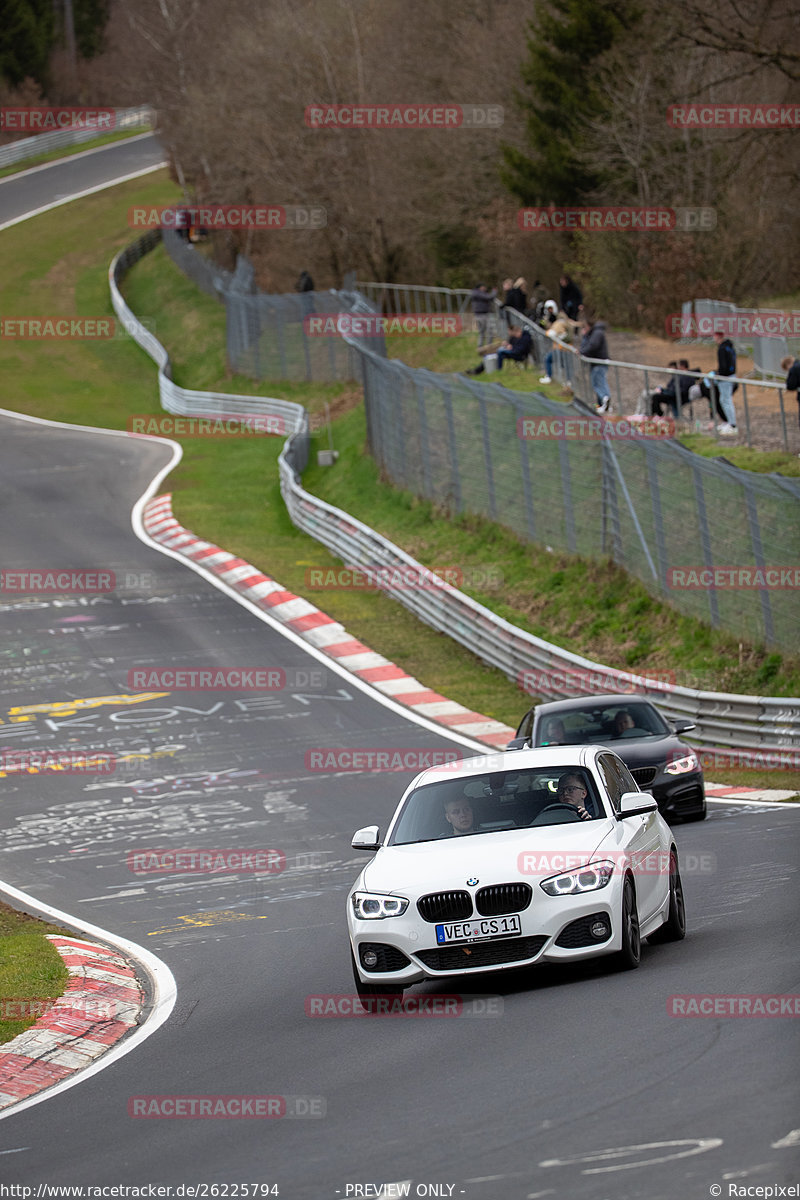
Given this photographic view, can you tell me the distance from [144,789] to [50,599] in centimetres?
1181

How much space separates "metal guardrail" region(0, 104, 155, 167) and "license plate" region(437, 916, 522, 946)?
272ft

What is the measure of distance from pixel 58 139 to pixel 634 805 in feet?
300

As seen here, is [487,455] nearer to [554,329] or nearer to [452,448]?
[452,448]

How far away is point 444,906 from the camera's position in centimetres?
919

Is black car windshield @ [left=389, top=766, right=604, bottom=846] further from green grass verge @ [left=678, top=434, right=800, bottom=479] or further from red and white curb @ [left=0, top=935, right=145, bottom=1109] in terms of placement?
green grass verge @ [left=678, top=434, right=800, bottom=479]

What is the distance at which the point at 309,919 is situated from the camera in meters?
13.2

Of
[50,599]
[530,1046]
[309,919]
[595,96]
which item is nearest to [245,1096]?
[530,1046]

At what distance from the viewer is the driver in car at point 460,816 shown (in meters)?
10.0

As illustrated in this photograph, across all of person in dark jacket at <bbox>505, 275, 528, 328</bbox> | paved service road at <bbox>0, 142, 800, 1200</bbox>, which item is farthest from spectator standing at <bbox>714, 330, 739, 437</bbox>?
person in dark jacket at <bbox>505, 275, 528, 328</bbox>

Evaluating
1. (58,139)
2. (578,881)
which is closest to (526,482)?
(578,881)

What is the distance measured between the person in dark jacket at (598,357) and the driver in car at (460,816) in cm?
1959

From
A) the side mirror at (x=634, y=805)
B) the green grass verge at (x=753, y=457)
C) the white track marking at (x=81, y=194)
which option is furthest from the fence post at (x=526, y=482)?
the white track marking at (x=81, y=194)

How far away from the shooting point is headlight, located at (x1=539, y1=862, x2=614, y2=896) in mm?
9078

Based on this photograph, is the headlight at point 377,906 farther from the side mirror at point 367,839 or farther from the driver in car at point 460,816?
the driver in car at point 460,816
